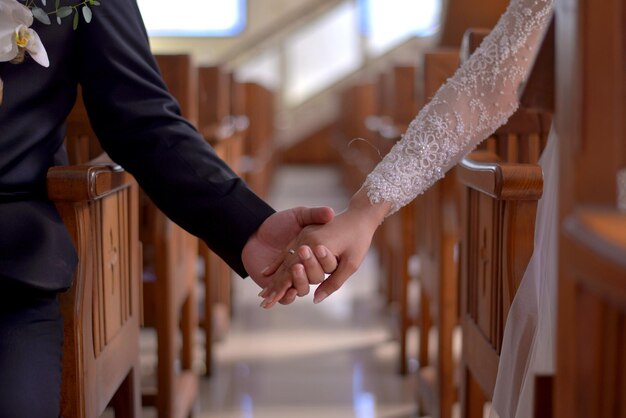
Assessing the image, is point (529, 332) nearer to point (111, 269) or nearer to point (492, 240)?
point (492, 240)

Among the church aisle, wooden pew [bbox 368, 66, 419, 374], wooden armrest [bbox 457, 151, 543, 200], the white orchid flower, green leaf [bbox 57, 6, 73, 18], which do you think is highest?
green leaf [bbox 57, 6, 73, 18]

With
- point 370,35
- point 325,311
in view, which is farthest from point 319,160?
point 325,311

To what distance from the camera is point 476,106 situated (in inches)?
70.6

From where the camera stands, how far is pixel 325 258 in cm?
169

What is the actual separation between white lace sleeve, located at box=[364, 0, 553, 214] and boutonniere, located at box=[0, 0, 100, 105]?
2.11ft

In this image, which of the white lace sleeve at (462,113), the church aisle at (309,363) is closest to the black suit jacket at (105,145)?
the white lace sleeve at (462,113)

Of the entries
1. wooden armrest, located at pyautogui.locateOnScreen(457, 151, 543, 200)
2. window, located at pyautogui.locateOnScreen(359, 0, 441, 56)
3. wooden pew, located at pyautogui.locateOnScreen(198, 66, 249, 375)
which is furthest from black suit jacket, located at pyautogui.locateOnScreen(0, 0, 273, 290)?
window, located at pyautogui.locateOnScreen(359, 0, 441, 56)

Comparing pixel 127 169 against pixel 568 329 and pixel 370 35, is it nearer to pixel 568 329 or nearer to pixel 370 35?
pixel 568 329

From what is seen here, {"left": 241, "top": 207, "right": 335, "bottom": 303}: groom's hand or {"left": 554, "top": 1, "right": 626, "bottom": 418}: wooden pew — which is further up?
{"left": 554, "top": 1, "right": 626, "bottom": 418}: wooden pew

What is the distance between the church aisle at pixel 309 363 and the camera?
2982 mm

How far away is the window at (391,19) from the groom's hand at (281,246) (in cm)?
1231

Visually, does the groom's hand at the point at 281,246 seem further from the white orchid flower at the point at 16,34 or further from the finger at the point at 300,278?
the white orchid flower at the point at 16,34

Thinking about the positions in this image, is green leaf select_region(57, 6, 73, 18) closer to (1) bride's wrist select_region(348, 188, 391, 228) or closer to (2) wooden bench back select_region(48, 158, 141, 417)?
(2) wooden bench back select_region(48, 158, 141, 417)

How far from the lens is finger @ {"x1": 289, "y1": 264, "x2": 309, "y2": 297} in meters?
1.67
